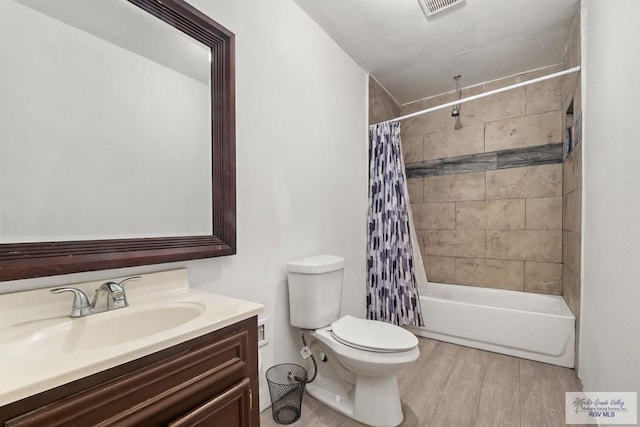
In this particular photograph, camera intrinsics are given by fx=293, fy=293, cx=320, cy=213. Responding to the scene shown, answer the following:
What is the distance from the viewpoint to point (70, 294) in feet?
3.06

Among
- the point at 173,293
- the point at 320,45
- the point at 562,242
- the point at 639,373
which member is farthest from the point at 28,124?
the point at 562,242

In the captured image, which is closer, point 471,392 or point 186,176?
point 186,176

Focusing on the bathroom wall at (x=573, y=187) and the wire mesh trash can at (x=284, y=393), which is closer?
the wire mesh trash can at (x=284, y=393)

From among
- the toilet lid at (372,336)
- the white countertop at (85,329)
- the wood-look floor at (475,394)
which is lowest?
the wood-look floor at (475,394)

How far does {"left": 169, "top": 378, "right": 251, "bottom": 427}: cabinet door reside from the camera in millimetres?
766

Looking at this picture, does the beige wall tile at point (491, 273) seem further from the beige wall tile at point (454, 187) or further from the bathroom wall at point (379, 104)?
the bathroom wall at point (379, 104)

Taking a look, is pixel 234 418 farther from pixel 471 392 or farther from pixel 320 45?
pixel 320 45

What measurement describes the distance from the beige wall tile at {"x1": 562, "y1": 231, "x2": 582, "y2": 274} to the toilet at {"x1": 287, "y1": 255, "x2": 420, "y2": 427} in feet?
4.45

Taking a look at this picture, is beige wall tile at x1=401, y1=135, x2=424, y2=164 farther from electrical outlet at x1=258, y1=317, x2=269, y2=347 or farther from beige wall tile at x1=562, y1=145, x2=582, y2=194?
electrical outlet at x1=258, y1=317, x2=269, y2=347

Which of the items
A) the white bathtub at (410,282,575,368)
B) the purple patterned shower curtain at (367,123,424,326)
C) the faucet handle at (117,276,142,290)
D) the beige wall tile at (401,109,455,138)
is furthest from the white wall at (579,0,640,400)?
the faucet handle at (117,276,142,290)

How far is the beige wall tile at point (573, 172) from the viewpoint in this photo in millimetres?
1958

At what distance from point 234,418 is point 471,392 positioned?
5.07 feet

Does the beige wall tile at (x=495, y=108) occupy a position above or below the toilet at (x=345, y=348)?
above
